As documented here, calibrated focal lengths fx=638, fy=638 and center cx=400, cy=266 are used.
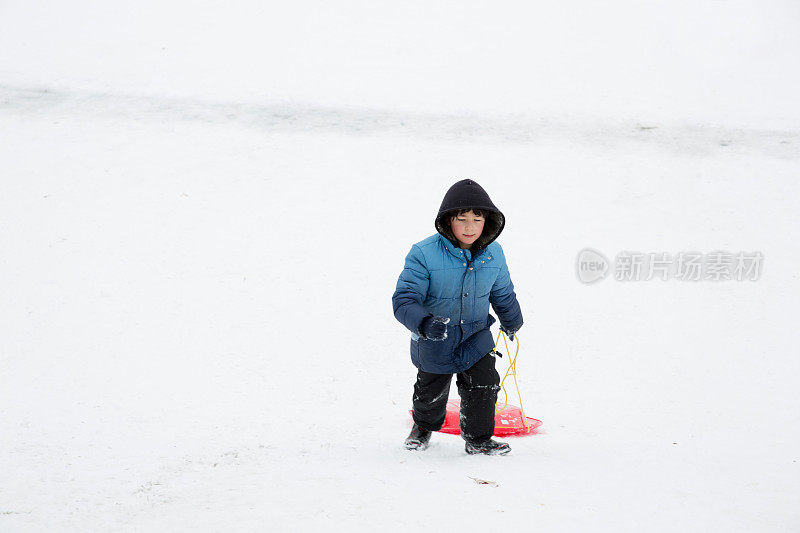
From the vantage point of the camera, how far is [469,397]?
354 centimetres

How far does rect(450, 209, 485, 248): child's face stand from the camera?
Answer: 3248mm

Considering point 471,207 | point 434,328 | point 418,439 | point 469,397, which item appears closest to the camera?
point 434,328

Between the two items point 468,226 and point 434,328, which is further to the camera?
point 468,226

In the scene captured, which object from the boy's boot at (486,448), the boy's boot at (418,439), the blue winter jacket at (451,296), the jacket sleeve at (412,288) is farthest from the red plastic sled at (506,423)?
the jacket sleeve at (412,288)

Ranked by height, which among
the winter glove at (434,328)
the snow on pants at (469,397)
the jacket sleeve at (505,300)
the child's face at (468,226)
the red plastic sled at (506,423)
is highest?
the child's face at (468,226)

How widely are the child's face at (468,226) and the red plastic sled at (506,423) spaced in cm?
138

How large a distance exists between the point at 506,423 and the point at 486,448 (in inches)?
26.5

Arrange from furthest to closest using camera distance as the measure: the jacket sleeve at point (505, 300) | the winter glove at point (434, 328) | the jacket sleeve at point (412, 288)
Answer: the jacket sleeve at point (505, 300)
the jacket sleeve at point (412, 288)
the winter glove at point (434, 328)

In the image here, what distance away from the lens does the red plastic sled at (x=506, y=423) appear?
4145mm

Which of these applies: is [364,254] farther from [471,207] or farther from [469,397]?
[471,207]

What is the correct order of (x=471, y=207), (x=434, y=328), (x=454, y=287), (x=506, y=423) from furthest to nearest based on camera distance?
(x=506, y=423), (x=454, y=287), (x=471, y=207), (x=434, y=328)

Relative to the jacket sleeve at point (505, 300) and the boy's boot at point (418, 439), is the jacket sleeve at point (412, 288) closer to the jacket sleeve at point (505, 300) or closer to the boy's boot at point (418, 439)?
the jacket sleeve at point (505, 300)

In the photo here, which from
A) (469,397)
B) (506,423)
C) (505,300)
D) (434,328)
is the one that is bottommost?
(506,423)

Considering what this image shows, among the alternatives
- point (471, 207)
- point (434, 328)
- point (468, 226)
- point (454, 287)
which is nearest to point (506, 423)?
point (454, 287)
